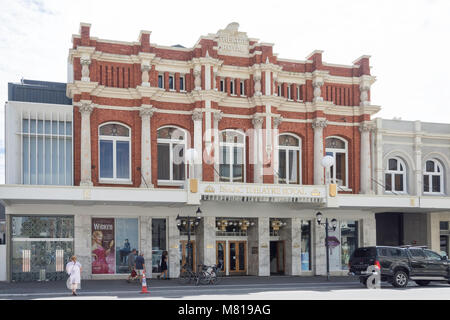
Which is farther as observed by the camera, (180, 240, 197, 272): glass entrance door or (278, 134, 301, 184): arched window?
(278, 134, 301, 184): arched window

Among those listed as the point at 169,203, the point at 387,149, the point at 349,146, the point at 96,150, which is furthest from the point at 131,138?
the point at 387,149

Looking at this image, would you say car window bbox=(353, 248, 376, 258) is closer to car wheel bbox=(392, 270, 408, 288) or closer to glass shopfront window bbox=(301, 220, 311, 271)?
car wheel bbox=(392, 270, 408, 288)

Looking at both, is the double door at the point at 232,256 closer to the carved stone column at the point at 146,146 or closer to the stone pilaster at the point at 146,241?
the stone pilaster at the point at 146,241

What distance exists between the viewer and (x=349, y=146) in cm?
3681

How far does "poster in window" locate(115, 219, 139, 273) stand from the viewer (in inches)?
1240

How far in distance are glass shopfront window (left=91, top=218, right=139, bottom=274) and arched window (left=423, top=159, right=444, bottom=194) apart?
60.8ft

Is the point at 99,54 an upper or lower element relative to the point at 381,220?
upper

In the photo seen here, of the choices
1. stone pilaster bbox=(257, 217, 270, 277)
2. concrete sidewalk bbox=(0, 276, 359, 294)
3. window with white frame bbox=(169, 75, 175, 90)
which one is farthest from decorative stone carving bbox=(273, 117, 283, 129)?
concrete sidewalk bbox=(0, 276, 359, 294)

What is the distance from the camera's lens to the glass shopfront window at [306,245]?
35.3 meters

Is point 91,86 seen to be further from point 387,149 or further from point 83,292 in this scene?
point 387,149

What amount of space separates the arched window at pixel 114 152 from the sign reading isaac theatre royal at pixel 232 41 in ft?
23.6

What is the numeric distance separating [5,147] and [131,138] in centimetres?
627

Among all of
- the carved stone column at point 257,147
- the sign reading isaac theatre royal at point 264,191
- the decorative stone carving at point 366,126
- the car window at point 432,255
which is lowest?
the car window at point 432,255

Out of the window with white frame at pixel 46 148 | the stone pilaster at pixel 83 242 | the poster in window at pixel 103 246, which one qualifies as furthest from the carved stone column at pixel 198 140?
the window with white frame at pixel 46 148
